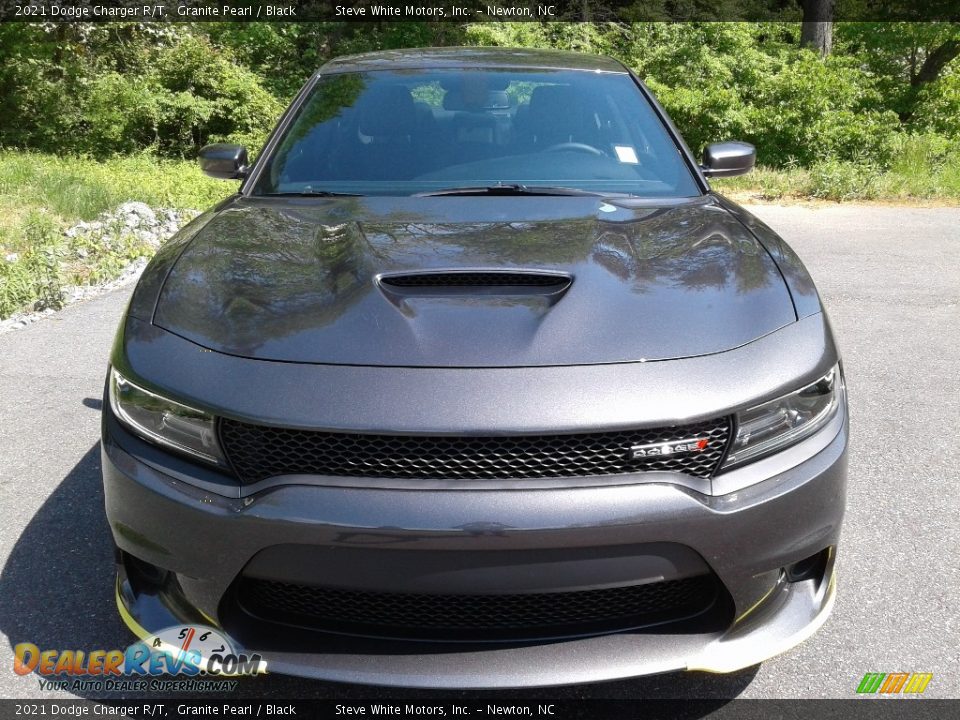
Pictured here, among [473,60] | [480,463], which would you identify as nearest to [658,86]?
[473,60]

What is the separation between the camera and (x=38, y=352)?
4.73m

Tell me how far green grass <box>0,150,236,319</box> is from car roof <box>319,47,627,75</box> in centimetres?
297

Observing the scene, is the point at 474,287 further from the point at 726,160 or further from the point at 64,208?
the point at 64,208

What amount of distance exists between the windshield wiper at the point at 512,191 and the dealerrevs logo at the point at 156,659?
61.1 inches

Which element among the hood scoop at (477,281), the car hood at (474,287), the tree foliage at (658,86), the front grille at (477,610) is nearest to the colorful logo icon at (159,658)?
the front grille at (477,610)

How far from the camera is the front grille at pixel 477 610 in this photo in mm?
1820

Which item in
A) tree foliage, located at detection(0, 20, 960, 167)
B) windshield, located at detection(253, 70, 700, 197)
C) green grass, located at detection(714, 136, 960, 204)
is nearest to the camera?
windshield, located at detection(253, 70, 700, 197)

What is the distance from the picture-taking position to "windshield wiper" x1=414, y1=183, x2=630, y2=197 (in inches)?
111

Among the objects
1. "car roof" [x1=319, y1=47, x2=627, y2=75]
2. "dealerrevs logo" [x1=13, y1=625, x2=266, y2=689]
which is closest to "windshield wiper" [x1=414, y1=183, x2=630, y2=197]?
"car roof" [x1=319, y1=47, x2=627, y2=75]

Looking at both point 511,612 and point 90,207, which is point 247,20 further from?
point 511,612

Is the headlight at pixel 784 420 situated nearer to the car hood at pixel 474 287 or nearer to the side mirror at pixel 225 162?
the car hood at pixel 474 287

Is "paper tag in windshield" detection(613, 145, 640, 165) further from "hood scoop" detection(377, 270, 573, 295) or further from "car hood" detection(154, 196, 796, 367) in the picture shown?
"hood scoop" detection(377, 270, 573, 295)

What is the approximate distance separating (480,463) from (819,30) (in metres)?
15.7

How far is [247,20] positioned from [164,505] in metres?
17.3
